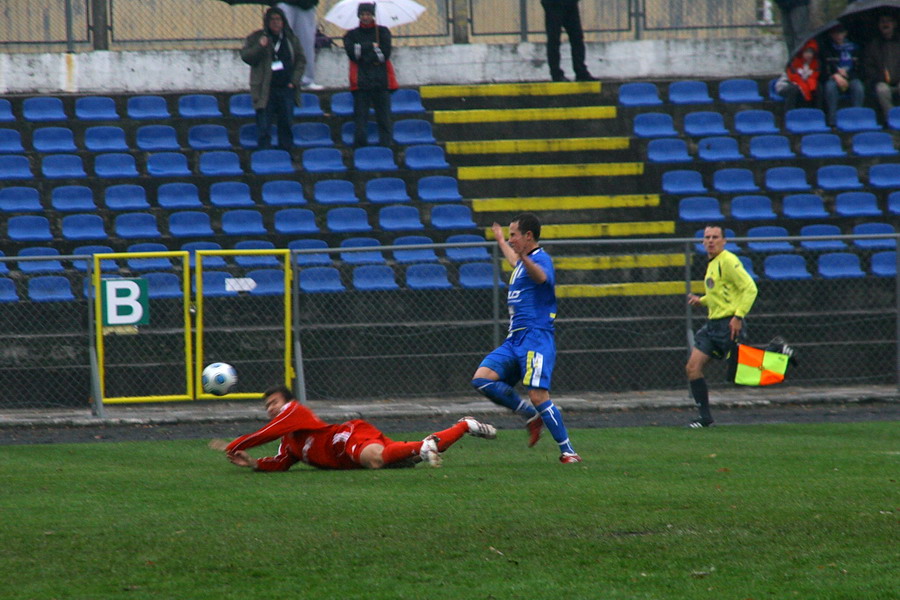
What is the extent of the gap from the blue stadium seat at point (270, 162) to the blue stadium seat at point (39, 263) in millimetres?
3336

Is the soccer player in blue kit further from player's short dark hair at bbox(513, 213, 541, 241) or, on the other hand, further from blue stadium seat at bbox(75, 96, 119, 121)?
blue stadium seat at bbox(75, 96, 119, 121)

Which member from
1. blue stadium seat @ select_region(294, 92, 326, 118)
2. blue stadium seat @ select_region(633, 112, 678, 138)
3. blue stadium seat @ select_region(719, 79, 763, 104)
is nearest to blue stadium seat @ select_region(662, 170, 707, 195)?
blue stadium seat @ select_region(633, 112, 678, 138)

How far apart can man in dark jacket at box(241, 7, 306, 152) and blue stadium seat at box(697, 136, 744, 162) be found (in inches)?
249

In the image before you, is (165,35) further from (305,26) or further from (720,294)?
(720,294)

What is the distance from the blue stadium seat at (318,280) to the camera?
14.9m

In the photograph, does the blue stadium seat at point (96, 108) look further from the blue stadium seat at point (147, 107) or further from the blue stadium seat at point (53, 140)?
the blue stadium seat at point (53, 140)

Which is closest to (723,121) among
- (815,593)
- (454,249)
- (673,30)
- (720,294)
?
(673,30)

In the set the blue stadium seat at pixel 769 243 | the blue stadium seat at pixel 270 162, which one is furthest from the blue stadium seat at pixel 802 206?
the blue stadium seat at pixel 270 162

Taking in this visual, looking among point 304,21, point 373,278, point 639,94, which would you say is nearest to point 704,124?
point 639,94

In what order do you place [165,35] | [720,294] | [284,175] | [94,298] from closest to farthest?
1. [720,294]
2. [94,298]
3. [284,175]
4. [165,35]

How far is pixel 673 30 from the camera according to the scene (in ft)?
73.1

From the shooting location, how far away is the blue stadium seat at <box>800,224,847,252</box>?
1573cm

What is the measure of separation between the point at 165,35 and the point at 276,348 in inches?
340

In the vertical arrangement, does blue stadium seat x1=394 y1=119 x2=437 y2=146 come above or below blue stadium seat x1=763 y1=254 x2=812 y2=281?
above
